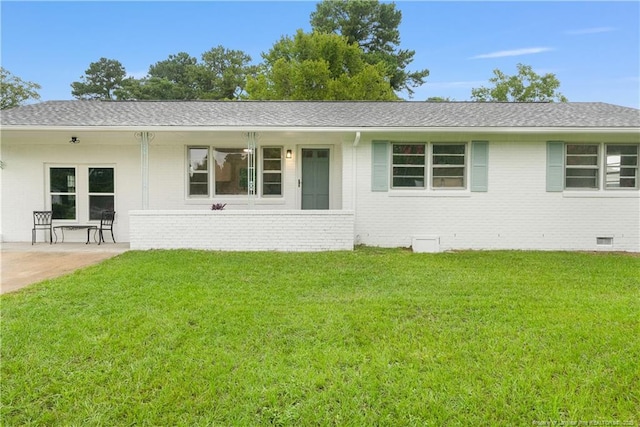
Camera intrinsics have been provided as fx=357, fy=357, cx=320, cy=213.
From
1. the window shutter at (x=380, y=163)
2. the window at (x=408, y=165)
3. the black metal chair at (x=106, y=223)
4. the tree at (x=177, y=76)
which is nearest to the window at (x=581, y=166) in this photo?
the window at (x=408, y=165)

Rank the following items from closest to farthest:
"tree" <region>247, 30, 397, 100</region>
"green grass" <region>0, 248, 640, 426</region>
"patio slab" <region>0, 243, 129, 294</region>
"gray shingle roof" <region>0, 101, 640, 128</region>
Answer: "green grass" <region>0, 248, 640, 426</region>, "patio slab" <region>0, 243, 129, 294</region>, "gray shingle roof" <region>0, 101, 640, 128</region>, "tree" <region>247, 30, 397, 100</region>

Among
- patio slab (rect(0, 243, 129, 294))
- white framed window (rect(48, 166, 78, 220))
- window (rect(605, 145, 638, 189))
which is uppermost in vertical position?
window (rect(605, 145, 638, 189))

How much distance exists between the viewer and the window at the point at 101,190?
9.04 m

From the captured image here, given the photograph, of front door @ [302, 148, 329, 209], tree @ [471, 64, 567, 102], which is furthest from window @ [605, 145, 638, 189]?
tree @ [471, 64, 567, 102]

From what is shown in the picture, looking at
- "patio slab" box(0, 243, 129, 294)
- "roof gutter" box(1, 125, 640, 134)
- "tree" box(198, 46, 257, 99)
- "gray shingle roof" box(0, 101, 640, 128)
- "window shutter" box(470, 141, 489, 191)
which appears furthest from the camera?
"tree" box(198, 46, 257, 99)

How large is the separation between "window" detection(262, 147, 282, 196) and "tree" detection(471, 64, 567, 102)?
23.6m

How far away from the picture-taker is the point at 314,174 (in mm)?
9406

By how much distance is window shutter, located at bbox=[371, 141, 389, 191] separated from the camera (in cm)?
823

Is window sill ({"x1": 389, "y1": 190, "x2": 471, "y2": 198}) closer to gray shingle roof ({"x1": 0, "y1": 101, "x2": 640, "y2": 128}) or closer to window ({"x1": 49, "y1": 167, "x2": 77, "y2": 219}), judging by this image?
gray shingle roof ({"x1": 0, "y1": 101, "x2": 640, "y2": 128})

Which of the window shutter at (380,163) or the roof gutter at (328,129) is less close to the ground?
the roof gutter at (328,129)

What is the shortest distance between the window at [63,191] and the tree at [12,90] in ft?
59.8

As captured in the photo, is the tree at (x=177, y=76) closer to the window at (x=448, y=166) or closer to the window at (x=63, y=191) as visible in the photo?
the window at (x=63, y=191)

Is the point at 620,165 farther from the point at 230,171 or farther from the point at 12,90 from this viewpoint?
the point at 12,90

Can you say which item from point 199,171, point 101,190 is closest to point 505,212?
point 199,171
